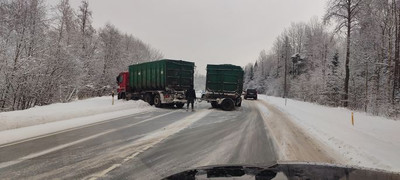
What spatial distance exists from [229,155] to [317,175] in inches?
176

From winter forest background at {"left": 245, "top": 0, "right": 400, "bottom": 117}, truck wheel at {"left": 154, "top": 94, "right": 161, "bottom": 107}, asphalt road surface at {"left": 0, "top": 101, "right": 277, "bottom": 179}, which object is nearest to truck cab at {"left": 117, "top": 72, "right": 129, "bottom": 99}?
truck wheel at {"left": 154, "top": 94, "right": 161, "bottom": 107}

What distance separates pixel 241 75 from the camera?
75.2 ft

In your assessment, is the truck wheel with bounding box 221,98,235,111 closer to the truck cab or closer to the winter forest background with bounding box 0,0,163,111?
the truck cab

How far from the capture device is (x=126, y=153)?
6.65 meters

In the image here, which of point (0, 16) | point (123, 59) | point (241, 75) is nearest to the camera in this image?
point (0, 16)

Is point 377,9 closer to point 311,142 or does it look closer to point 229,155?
point 311,142

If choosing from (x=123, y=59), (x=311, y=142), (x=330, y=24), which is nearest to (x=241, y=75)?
(x=330, y=24)

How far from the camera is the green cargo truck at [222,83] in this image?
21969mm

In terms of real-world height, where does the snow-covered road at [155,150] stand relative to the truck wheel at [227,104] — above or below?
below

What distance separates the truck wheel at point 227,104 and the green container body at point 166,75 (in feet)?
9.55

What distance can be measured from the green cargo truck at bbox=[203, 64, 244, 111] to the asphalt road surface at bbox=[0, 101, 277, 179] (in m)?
11.7

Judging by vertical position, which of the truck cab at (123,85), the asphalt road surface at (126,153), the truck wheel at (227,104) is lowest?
the asphalt road surface at (126,153)

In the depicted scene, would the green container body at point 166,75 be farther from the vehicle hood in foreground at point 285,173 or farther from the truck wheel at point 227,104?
the vehicle hood in foreground at point 285,173

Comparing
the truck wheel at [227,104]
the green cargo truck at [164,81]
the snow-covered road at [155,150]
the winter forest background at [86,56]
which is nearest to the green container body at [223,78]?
the truck wheel at [227,104]
